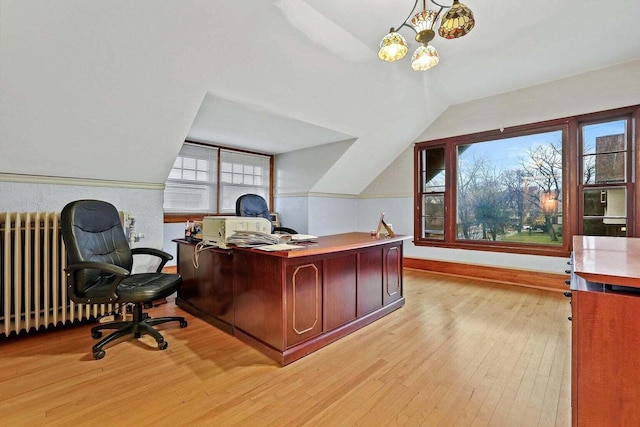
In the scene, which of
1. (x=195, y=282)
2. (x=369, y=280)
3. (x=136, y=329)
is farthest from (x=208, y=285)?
(x=369, y=280)

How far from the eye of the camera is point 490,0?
7.72ft

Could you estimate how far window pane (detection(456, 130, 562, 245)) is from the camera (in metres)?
4.03

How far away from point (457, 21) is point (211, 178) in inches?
163

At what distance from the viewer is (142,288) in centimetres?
208

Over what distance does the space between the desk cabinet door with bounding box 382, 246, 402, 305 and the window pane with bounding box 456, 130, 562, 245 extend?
7.19 feet

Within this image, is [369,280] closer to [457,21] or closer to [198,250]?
[198,250]

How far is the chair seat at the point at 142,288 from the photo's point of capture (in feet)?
6.63

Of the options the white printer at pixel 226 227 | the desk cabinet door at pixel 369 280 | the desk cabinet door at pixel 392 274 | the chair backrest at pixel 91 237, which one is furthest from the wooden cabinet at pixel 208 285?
the desk cabinet door at pixel 392 274

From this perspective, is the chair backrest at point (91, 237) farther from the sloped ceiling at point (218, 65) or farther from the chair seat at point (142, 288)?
the sloped ceiling at point (218, 65)

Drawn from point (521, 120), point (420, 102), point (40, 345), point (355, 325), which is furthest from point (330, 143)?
point (40, 345)

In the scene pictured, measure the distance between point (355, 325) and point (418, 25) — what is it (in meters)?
2.32

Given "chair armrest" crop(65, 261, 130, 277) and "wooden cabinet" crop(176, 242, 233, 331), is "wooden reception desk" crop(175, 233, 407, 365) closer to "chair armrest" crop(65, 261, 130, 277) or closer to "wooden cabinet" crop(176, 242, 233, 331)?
"wooden cabinet" crop(176, 242, 233, 331)

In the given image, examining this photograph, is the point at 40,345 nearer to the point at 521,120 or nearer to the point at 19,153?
the point at 19,153

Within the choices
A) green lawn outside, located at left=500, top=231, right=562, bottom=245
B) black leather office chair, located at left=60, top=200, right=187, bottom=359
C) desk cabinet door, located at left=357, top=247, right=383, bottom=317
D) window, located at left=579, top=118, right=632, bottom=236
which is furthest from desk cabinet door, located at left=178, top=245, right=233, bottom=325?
window, located at left=579, top=118, right=632, bottom=236
